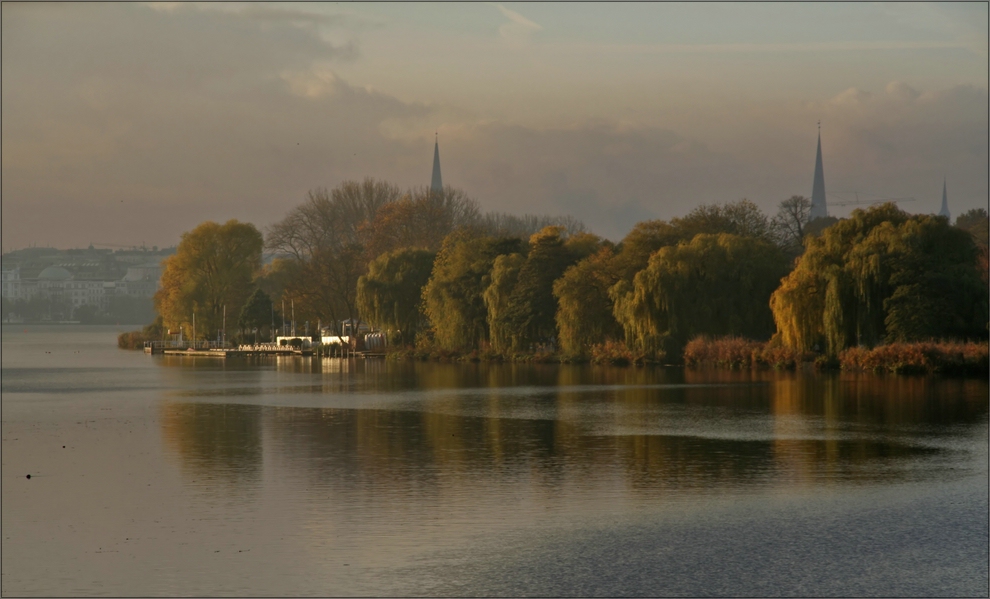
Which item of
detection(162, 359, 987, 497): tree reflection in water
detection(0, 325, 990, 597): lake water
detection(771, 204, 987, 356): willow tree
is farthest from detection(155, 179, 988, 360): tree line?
detection(0, 325, 990, 597): lake water

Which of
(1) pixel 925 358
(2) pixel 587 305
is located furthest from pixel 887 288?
(2) pixel 587 305

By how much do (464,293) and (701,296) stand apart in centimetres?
2181

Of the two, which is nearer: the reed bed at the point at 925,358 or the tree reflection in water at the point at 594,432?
the tree reflection in water at the point at 594,432

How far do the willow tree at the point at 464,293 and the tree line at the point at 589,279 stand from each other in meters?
0.12

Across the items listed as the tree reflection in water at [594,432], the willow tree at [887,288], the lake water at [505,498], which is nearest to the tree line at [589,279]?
the willow tree at [887,288]

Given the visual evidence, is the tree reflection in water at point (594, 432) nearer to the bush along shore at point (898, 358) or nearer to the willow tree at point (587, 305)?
the bush along shore at point (898, 358)

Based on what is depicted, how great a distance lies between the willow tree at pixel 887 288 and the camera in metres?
56.1

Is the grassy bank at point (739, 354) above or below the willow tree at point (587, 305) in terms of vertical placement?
below

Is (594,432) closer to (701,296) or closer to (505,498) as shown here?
(505,498)

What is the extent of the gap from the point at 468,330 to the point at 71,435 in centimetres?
5314

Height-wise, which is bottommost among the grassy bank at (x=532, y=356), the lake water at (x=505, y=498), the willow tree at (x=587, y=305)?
the lake water at (x=505, y=498)

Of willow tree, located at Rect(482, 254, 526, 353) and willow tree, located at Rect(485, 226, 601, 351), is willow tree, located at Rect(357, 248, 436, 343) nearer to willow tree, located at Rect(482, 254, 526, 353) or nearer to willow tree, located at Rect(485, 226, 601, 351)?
willow tree, located at Rect(482, 254, 526, 353)

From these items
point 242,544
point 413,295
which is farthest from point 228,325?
point 242,544

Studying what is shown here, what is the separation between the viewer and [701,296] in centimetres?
6800
